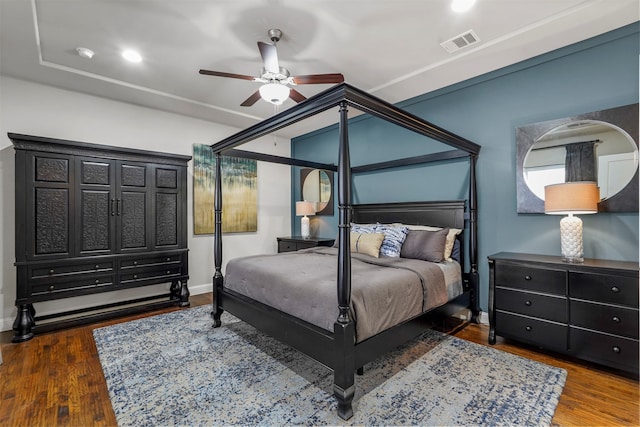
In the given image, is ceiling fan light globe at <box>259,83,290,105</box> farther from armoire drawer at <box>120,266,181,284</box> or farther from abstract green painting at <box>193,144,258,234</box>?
armoire drawer at <box>120,266,181,284</box>

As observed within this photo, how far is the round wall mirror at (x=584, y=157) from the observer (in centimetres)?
246

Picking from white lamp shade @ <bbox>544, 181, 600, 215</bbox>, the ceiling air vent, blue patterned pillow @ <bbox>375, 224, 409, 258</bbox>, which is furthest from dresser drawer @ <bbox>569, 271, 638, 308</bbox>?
the ceiling air vent

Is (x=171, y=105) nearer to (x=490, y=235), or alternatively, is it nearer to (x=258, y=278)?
(x=258, y=278)

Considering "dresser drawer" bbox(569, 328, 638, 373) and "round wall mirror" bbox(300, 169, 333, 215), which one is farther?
"round wall mirror" bbox(300, 169, 333, 215)

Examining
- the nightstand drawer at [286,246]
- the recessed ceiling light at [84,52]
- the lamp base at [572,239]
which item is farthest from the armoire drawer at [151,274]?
the lamp base at [572,239]

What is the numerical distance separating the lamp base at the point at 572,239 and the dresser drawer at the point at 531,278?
0.19 m

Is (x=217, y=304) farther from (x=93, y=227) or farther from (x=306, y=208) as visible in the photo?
(x=306, y=208)

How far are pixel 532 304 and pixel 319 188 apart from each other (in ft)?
11.8

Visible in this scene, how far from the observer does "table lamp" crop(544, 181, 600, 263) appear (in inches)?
92.6

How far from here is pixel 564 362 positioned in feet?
7.81

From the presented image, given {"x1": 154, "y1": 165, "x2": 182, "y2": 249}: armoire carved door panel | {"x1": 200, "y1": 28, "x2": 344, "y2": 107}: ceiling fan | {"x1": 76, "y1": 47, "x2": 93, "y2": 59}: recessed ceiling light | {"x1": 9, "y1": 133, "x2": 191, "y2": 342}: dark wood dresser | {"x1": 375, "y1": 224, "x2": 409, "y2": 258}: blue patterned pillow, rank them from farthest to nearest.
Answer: {"x1": 154, "y1": 165, "x2": 182, "y2": 249}: armoire carved door panel, {"x1": 375, "y1": 224, "x2": 409, "y2": 258}: blue patterned pillow, {"x1": 9, "y1": 133, "x2": 191, "y2": 342}: dark wood dresser, {"x1": 76, "y1": 47, "x2": 93, "y2": 59}: recessed ceiling light, {"x1": 200, "y1": 28, "x2": 344, "y2": 107}: ceiling fan

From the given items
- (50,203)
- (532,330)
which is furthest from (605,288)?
(50,203)

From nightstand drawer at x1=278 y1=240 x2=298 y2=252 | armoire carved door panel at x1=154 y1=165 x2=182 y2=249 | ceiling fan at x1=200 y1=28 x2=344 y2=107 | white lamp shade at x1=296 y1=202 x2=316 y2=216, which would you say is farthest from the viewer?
white lamp shade at x1=296 y1=202 x2=316 y2=216

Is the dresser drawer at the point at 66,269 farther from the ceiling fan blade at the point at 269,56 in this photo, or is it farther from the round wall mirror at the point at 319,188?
the round wall mirror at the point at 319,188
